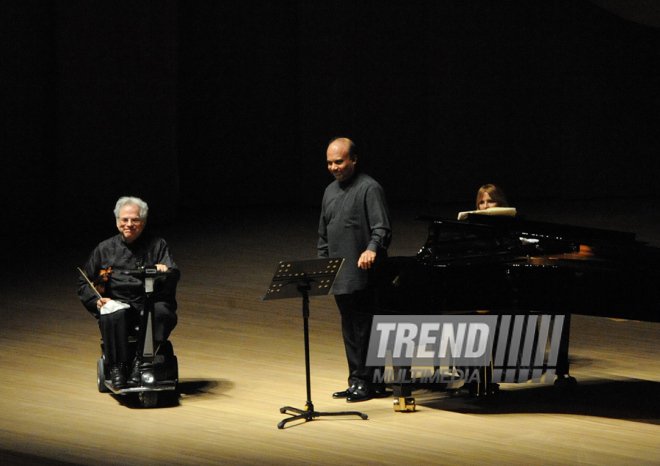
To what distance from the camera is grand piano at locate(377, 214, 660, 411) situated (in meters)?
4.52

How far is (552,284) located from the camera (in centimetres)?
464

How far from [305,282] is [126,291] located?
117 cm

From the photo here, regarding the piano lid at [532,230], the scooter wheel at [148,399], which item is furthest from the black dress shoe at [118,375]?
the piano lid at [532,230]

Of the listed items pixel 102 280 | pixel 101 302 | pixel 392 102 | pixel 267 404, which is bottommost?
pixel 267 404

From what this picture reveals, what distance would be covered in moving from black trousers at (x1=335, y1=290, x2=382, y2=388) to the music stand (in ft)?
1.52

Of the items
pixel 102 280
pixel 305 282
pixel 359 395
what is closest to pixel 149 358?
pixel 102 280

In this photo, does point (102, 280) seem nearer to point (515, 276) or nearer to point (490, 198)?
point (515, 276)

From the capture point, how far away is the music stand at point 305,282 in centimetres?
456

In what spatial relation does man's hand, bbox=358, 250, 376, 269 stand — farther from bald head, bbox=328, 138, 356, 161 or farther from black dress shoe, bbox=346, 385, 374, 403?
black dress shoe, bbox=346, 385, 374, 403

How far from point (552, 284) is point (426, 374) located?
124 centimetres

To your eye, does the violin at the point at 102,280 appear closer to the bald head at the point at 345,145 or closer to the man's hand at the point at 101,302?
the man's hand at the point at 101,302

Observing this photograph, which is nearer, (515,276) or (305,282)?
(305,282)

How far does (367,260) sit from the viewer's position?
4.94 m

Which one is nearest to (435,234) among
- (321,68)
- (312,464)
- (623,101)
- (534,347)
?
(534,347)
